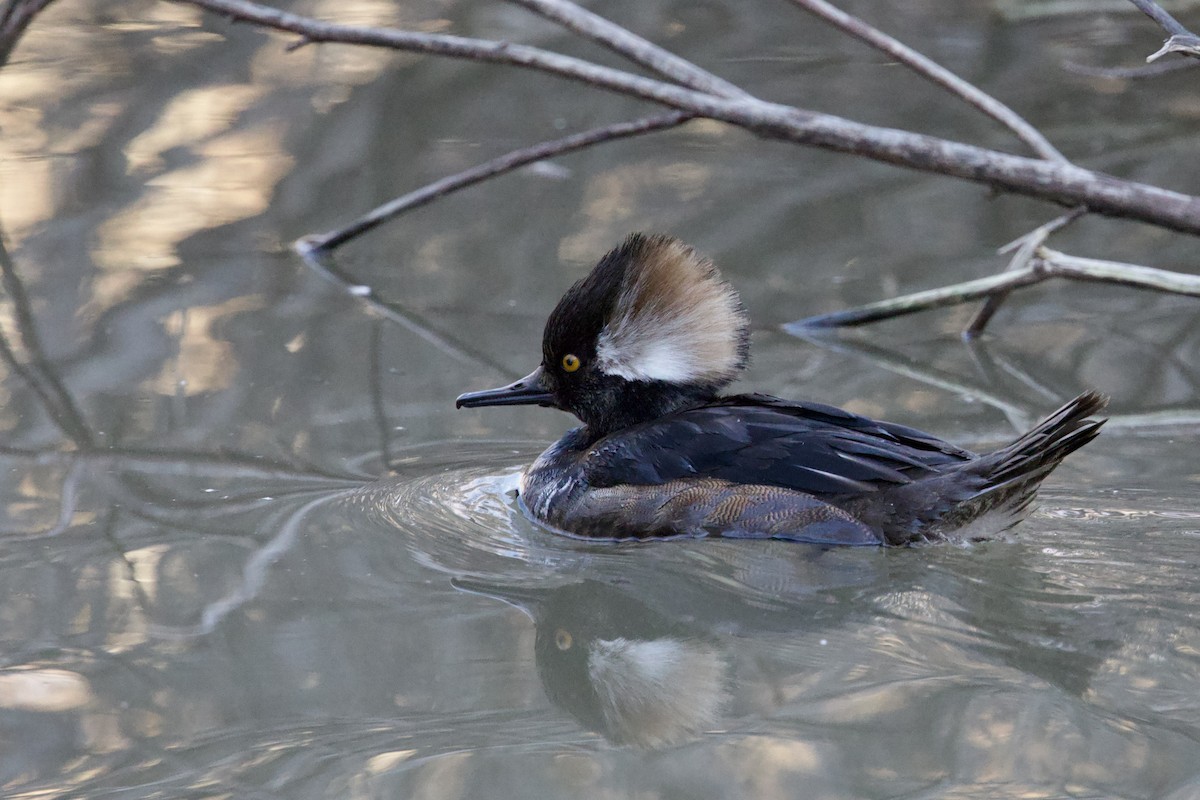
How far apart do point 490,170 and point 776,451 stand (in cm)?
305

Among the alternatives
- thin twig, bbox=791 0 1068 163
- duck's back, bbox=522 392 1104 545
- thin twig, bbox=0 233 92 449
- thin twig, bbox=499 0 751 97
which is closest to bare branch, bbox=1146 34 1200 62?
duck's back, bbox=522 392 1104 545

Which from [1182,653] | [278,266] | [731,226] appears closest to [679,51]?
[731,226]

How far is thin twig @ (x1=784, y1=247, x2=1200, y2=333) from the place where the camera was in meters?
5.93

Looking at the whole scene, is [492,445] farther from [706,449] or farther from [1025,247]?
[1025,247]

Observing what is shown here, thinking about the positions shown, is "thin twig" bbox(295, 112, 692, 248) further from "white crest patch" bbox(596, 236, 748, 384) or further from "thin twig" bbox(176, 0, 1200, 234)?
"white crest patch" bbox(596, 236, 748, 384)

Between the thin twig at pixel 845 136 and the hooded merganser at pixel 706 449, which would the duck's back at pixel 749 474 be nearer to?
the hooded merganser at pixel 706 449

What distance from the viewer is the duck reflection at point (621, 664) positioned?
3520mm

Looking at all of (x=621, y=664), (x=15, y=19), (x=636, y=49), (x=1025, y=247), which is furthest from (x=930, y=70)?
(x=15, y=19)

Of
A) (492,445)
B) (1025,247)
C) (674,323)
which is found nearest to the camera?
(674,323)

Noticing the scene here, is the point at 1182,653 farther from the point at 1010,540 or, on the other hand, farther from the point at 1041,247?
the point at 1041,247

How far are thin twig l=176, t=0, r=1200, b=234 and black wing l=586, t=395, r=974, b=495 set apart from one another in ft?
6.78

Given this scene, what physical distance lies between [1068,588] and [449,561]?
194 centimetres

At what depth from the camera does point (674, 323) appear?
189 inches

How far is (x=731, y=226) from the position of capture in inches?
323
